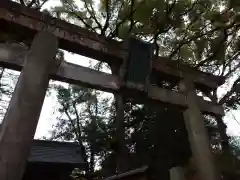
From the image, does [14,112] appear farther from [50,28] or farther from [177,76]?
[177,76]

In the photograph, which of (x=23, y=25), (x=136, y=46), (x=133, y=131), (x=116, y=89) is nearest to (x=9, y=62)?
(x=23, y=25)

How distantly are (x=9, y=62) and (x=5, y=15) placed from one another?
84 centimetres

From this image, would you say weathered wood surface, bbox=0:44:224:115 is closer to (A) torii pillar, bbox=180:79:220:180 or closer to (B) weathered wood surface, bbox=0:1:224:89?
(A) torii pillar, bbox=180:79:220:180

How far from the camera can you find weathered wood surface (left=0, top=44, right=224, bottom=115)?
4.37m

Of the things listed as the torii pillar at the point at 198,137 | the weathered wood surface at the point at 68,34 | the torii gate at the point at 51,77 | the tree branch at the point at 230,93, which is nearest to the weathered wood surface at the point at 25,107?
the torii gate at the point at 51,77

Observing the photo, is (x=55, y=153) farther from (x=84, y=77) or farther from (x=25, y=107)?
(x=25, y=107)

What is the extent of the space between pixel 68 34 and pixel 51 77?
37.6 inches

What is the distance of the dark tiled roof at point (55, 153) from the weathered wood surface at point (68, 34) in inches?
220

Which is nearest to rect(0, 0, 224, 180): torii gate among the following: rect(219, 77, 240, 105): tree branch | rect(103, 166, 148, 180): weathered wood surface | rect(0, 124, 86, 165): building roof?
rect(103, 166, 148, 180): weathered wood surface

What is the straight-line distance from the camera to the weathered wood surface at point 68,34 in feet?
15.1

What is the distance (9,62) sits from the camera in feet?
14.2

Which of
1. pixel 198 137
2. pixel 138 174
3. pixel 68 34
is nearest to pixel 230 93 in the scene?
pixel 198 137

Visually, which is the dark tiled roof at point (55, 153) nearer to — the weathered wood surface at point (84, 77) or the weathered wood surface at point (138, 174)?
the weathered wood surface at point (84, 77)

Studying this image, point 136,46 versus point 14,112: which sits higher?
point 136,46
